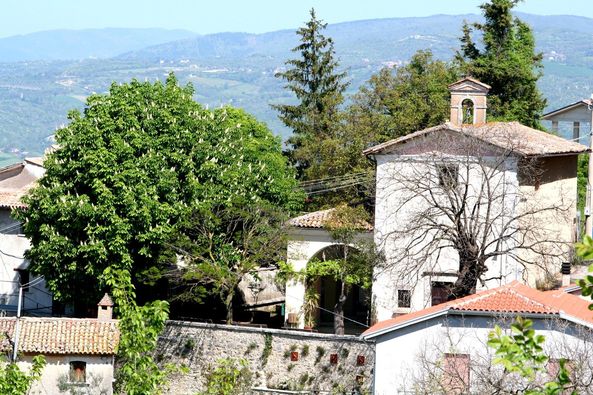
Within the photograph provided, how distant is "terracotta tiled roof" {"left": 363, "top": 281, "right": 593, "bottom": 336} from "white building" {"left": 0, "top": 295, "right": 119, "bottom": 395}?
1012cm

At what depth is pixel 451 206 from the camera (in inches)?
1505

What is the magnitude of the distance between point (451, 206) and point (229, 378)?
7.96 m

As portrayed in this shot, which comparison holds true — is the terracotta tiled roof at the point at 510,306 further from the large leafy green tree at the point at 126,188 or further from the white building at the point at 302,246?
the large leafy green tree at the point at 126,188

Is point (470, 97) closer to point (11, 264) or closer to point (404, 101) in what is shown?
point (404, 101)

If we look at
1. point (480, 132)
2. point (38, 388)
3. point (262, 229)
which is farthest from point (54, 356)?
point (480, 132)

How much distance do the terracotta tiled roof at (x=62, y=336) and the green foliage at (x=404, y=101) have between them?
17655 millimetres

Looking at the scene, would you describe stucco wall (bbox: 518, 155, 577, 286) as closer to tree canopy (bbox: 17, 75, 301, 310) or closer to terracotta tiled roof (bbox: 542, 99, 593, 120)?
tree canopy (bbox: 17, 75, 301, 310)

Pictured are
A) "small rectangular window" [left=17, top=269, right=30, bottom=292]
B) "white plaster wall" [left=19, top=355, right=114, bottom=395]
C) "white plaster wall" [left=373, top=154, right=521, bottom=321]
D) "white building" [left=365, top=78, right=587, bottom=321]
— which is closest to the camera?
"white plaster wall" [left=19, top=355, right=114, bottom=395]

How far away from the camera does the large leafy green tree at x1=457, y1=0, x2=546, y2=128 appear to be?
59.2 m

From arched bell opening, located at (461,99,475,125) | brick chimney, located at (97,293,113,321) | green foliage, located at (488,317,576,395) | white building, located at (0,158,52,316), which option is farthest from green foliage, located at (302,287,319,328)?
green foliage, located at (488,317,576,395)

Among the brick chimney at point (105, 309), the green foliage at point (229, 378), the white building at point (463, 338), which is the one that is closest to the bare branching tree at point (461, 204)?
the green foliage at point (229, 378)

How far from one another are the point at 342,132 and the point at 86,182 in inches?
651

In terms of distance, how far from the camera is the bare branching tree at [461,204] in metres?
38.3

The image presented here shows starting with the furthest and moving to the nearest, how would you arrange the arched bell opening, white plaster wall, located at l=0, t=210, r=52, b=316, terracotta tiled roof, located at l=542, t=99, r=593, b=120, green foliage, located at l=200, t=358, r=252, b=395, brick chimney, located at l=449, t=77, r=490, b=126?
1. terracotta tiled roof, located at l=542, t=99, r=593, b=120
2. white plaster wall, located at l=0, t=210, r=52, b=316
3. the arched bell opening
4. brick chimney, located at l=449, t=77, r=490, b=126
5. green foliage, located at l=200, t=358, r=252, b=395
